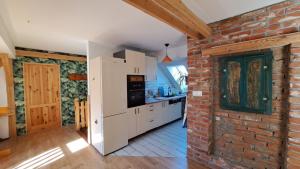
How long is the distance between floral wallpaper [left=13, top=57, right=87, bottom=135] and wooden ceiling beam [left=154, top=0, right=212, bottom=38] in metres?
3.98

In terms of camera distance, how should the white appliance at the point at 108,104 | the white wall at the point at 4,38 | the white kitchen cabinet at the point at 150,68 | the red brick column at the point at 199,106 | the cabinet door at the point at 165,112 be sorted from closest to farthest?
the white wall at the point at 4,38 < the red brick column at the point at 199,106 < the white appliance at the point at 108,104 < the white kitchen cabinet at the point at 150,68 < the cabinet door at the point at 165,112

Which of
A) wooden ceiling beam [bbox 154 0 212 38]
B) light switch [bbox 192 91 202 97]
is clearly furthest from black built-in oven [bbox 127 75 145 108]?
wooden ceiling beam [bbox 154 0 212 38]

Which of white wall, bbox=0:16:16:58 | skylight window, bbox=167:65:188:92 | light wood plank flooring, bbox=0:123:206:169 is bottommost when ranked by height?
light wood plank flooring, bbox=0:123:206:169

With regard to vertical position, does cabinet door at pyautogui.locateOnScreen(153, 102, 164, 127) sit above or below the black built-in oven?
below

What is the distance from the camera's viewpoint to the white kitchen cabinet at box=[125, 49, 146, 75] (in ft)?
10.3

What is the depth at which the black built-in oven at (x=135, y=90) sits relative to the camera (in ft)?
10.2

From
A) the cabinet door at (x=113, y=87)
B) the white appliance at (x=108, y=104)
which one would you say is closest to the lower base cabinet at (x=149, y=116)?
the white appliance at (x=108, y=104)

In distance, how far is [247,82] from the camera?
188 cm

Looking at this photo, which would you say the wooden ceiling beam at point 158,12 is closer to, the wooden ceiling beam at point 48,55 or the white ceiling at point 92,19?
the white ceiling at point 92,19

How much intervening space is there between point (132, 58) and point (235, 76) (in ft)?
6.90

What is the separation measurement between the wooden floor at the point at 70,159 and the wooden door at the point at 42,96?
31.7 inches

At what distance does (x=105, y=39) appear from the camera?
2.91m

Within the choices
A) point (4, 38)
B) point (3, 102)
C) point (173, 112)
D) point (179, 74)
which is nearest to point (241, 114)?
point (173, 112)

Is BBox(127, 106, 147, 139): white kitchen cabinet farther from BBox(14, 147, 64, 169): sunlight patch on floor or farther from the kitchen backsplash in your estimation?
BBox(14, 147, 64, 169): sunlight patch on floor
